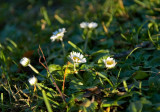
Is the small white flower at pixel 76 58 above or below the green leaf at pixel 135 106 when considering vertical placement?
above

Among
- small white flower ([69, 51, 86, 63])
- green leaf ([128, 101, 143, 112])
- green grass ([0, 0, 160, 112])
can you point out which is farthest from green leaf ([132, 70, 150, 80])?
small white flower ([69, 51, 86, 63])

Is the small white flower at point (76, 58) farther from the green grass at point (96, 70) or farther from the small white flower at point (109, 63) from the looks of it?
the small white flower at point (109, 63)

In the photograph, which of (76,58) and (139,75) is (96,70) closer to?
(76,58)

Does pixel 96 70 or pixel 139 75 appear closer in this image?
pixel 139 75

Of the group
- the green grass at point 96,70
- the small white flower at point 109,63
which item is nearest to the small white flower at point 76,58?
the green grass at point 96,70

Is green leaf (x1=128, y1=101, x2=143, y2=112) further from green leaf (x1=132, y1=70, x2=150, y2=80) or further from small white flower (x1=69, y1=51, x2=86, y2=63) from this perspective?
small white flower (x1=69, y1=51, x2=86, y2=63)

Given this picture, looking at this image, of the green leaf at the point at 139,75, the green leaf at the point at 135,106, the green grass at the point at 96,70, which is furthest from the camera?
the green leaf at the point at 139,75

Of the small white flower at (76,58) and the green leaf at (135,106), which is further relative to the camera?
the small white flower at (76,58)

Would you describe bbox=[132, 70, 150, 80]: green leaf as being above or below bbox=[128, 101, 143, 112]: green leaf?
above

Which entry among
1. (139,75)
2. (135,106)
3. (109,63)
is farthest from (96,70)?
(135,106)
